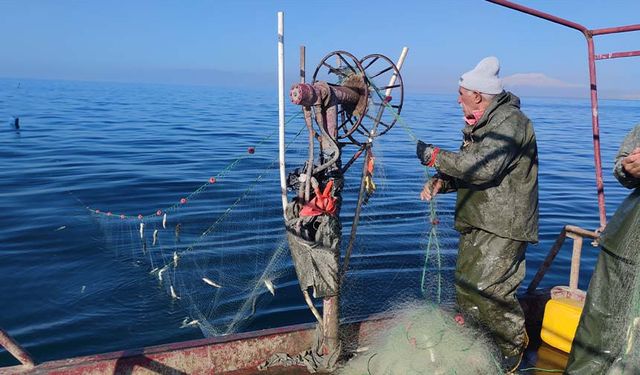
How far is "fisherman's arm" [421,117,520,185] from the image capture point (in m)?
3.30

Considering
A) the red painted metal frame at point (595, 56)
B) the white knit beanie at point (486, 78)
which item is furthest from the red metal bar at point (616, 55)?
the white knit beanie at point (486, 78)

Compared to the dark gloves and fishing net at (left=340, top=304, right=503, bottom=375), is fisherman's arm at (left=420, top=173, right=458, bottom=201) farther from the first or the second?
fishing net at (left=340, top=304, right=503, bottom=375)

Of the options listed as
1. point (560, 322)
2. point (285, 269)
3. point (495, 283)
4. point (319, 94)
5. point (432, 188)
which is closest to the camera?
point (319, 94)

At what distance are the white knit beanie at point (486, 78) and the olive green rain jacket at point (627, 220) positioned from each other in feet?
3.01

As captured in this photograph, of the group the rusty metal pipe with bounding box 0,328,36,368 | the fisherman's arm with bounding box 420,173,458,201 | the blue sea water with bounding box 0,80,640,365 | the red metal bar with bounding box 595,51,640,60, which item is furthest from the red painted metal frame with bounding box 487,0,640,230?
the rusty metal pipe with bounding box 0,328,36,368

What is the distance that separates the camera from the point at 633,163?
296cm

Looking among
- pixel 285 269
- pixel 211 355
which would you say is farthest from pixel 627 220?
pixel 285 269

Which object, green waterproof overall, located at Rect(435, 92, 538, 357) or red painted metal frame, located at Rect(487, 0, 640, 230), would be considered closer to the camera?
green waterproof overall, located at Rect(435, 92, 538, 357)

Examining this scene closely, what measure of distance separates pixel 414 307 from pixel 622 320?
4.57ft

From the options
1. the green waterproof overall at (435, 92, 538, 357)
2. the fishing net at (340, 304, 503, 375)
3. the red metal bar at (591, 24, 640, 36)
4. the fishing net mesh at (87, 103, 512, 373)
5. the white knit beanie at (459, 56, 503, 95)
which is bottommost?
the fishing net mesh at (87, 103, 512, 373)

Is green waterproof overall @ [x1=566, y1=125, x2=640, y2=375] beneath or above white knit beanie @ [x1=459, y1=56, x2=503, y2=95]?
beneath

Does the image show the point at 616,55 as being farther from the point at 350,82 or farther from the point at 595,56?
the point at 350,82

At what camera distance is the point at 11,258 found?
7367mm

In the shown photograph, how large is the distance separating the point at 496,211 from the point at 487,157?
52 cm
